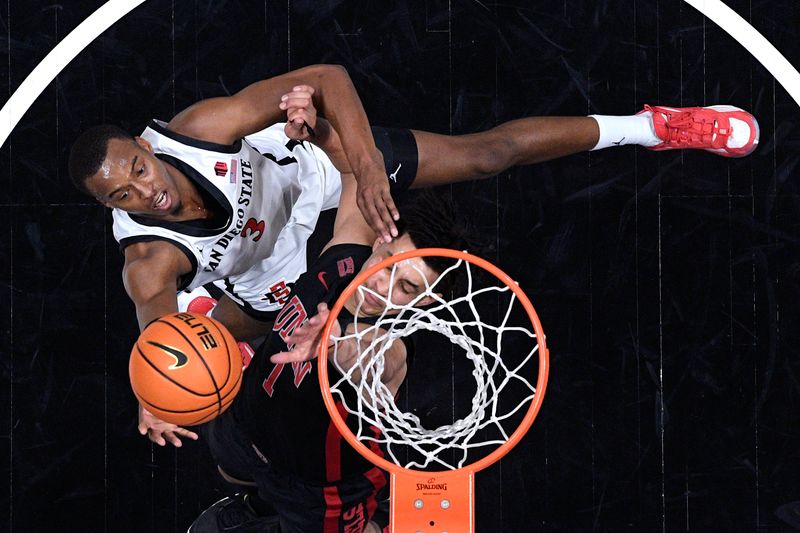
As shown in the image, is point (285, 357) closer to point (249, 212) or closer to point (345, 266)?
point (345, 266)

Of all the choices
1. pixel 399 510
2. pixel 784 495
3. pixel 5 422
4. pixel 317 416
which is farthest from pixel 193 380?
pixel 784 495

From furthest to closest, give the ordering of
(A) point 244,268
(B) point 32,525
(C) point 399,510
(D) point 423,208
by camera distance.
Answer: (B) point 32,525, (A) point 244,268, (D) point 423,208, (C) point 399,510

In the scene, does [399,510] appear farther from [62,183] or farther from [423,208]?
[62,183]

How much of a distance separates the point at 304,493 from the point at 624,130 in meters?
1.79

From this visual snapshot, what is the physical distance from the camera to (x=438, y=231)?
261 centimetres

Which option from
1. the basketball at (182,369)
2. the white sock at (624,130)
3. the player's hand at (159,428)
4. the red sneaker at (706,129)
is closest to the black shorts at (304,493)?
the player's hand at (159,428)

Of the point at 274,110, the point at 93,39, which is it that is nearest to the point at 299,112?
the point at 274,110

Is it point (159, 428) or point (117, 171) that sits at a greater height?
point (117, 171)

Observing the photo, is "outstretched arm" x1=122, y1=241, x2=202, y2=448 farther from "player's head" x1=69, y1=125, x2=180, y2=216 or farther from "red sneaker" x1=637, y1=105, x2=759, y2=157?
"red sneaker" x1=637, y1=105, x2=759, y2=157

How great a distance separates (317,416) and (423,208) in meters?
0.73

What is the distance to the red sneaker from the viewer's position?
11.0 ft

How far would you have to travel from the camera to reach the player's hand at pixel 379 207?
241 centimetres

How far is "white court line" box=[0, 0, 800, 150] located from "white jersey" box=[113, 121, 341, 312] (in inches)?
34.0

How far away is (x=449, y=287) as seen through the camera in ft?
8.77
